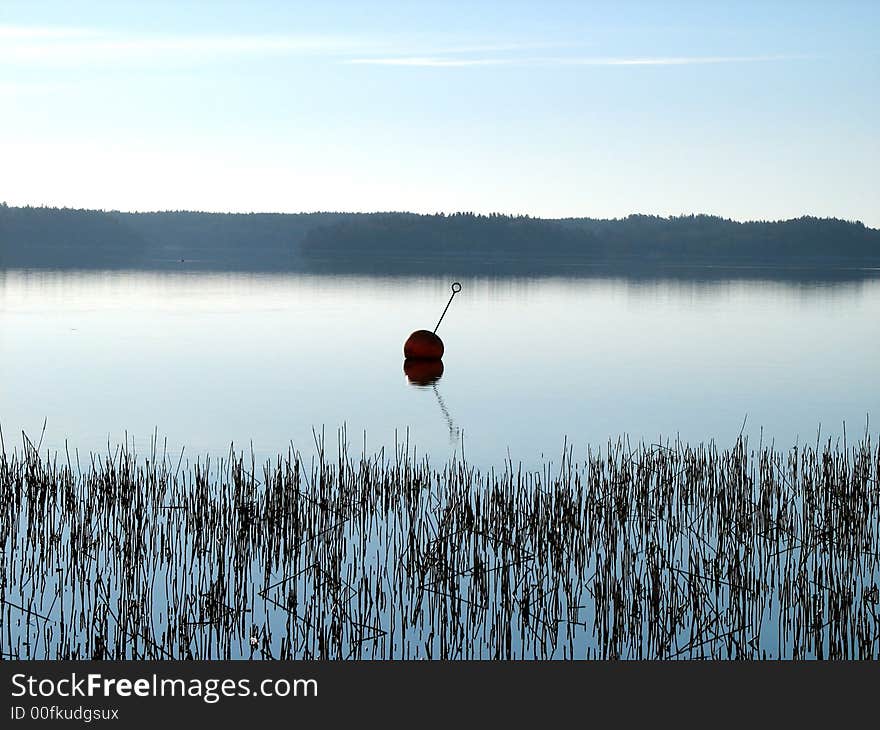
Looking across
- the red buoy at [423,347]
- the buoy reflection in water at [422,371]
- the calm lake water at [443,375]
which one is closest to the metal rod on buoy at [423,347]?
the red buoy at [423,347]

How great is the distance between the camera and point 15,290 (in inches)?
1876

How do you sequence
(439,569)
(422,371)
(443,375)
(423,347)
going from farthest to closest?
(423,347) → (422,371) → (443,375) → (439,569)

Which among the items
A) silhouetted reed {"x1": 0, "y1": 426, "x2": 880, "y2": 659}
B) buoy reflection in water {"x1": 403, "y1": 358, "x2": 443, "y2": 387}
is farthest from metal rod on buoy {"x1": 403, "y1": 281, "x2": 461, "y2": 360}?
silhouetted reed {"x1": 0, "y1": 426, "x2": 880, "y2": 659}

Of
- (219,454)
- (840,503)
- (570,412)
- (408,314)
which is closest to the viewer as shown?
(840,503)

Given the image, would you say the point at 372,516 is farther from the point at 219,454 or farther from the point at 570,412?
the point at 570,412

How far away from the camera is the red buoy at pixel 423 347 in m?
23.4

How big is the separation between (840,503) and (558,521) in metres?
2.37


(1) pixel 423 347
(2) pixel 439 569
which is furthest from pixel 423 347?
(2) pixel 439 569

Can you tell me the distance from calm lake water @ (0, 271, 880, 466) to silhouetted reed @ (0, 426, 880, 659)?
4134 mm

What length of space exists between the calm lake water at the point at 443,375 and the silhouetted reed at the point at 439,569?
4134 mm

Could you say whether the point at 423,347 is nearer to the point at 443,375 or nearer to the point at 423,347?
the point at 423,347

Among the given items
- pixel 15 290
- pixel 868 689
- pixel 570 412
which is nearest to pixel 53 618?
pixel 868 689

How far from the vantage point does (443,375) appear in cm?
2228

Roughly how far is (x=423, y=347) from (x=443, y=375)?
130 centimetres
